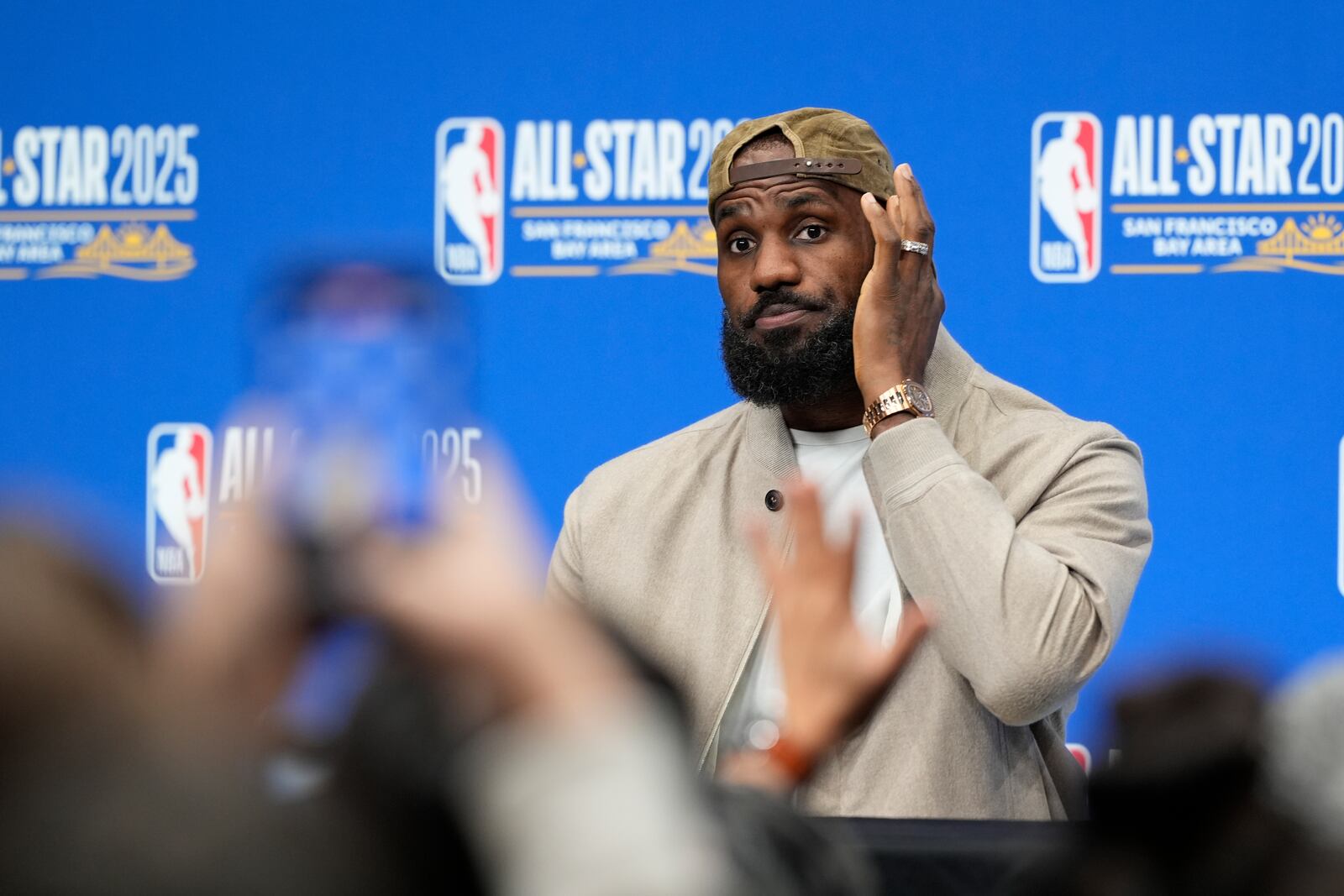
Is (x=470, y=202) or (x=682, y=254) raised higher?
(x=470, y=202)

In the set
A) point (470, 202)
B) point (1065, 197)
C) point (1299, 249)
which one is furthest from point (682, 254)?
point (1299, 249)

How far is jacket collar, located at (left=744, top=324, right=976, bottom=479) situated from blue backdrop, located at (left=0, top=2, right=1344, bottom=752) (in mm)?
971

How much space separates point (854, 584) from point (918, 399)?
0.27 meters

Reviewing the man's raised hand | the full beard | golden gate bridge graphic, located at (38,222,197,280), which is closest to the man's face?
the full beard

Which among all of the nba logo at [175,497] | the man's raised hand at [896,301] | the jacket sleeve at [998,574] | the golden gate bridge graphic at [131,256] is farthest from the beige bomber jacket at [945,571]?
the golden gate bridge graphic at [131,256]

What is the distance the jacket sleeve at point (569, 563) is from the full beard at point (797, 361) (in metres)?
0.30

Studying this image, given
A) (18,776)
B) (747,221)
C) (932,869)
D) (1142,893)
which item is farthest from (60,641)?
(747,221)

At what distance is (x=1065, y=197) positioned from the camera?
3100 mm

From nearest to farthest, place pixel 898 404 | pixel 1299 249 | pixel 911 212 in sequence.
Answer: pixel 898 404, pixel 911 212, pixel 1299 249

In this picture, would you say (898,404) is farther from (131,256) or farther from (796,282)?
(131,256)

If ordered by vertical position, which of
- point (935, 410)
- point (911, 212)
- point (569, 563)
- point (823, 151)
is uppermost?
point (823, 151)

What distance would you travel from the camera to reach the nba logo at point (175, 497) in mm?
3312

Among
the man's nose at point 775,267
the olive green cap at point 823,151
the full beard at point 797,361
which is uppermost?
the olive green cap at point 823,151

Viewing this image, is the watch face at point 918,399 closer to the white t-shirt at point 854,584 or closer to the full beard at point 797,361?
the white t-shirt at point 854,584
